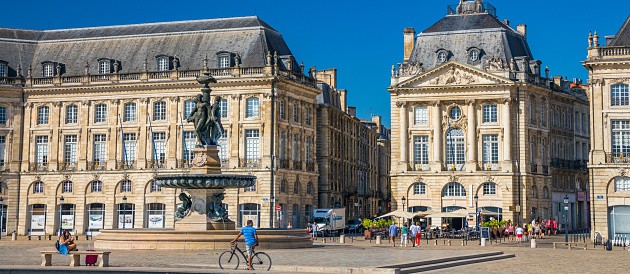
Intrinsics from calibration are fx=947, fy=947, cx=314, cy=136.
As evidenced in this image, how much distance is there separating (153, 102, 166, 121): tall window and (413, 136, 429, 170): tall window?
18225 mm

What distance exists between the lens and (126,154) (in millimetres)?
68562

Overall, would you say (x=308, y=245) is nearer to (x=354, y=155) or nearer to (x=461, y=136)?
(x=461, y=136)

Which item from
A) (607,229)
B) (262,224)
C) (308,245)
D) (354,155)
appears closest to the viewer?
(308,245)

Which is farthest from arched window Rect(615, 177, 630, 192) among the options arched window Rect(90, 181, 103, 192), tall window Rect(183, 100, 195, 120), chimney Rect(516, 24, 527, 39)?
arched window Rect(90, 181, 103, 192)

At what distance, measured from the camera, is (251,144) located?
6644 centimetres

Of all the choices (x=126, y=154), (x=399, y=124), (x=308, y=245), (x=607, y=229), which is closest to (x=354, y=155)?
(x=399, y=124)

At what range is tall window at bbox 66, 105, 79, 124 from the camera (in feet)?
229

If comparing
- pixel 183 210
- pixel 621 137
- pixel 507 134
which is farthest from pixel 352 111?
pixel 183 210

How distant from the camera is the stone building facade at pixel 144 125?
6631 centimetres

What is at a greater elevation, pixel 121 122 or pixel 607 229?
pixel 121 122

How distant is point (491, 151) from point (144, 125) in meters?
24.9

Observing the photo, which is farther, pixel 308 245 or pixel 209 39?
pixel 209 39

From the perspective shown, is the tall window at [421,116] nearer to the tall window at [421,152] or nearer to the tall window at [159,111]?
the tall window at [421,152]

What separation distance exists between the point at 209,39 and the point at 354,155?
24.0m
